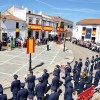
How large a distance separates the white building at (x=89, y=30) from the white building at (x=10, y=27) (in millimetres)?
19231

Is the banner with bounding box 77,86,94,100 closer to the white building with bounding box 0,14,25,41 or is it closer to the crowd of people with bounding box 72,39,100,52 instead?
the crowd of people with bounding box 72,39,100,52

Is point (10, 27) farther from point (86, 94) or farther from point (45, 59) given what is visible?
point (86, 94)

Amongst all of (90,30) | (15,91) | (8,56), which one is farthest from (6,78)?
(90,30)

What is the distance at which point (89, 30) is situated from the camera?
5225cm

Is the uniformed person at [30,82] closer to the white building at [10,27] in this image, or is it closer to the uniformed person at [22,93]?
the uniformed person at [22,93]

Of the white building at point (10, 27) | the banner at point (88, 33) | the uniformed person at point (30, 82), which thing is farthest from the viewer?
the banner at point (88, 33)

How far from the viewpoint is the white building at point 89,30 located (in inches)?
2020

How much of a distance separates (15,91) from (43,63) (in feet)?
37.3

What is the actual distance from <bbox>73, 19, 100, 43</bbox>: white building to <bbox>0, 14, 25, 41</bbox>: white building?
19.2 m

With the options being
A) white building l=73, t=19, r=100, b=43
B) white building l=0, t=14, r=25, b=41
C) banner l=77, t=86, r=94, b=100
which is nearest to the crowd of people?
white building l=73, t=19, r=100, b=43

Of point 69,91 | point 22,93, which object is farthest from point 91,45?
point 22,93

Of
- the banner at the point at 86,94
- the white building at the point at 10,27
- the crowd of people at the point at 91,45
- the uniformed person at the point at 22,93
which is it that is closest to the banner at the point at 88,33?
the crowd of people at the point at 91,45

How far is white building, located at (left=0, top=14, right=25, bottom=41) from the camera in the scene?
34344 millimetres

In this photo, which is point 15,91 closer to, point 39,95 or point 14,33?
point 39,95
